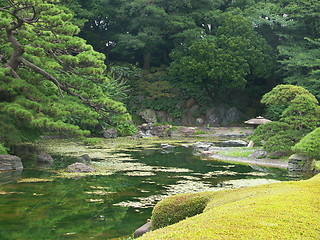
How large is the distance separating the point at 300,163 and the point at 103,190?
7.39 m

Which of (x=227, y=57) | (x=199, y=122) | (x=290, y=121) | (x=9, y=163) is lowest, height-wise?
(x=9, y=163)

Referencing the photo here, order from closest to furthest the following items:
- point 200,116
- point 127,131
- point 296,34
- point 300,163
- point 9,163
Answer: point 9,163, point 300,163, point 127,131, point 296,34, point 200,116

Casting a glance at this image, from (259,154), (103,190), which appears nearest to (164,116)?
(259,154)

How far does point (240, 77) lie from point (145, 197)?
23632 mm

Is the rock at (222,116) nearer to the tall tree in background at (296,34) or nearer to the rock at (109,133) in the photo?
the tall tree in background at (296,34)

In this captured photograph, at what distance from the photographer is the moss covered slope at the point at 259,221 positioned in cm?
299

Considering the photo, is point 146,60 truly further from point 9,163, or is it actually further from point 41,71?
point 9,163

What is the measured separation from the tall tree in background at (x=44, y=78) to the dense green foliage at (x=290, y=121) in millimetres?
6078

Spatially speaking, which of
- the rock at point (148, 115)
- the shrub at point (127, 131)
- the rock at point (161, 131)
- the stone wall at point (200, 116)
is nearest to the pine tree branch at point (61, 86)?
the shrub at point (127, 131)

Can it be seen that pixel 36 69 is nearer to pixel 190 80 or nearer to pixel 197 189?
pixel 197 189

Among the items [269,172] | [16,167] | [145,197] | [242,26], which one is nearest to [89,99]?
[16,167]

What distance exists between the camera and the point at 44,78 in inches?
518

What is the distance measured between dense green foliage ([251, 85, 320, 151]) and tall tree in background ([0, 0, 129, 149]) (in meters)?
6.08

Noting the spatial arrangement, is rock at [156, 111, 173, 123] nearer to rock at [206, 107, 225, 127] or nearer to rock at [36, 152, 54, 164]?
rock at [206, 107, 225, 127]
